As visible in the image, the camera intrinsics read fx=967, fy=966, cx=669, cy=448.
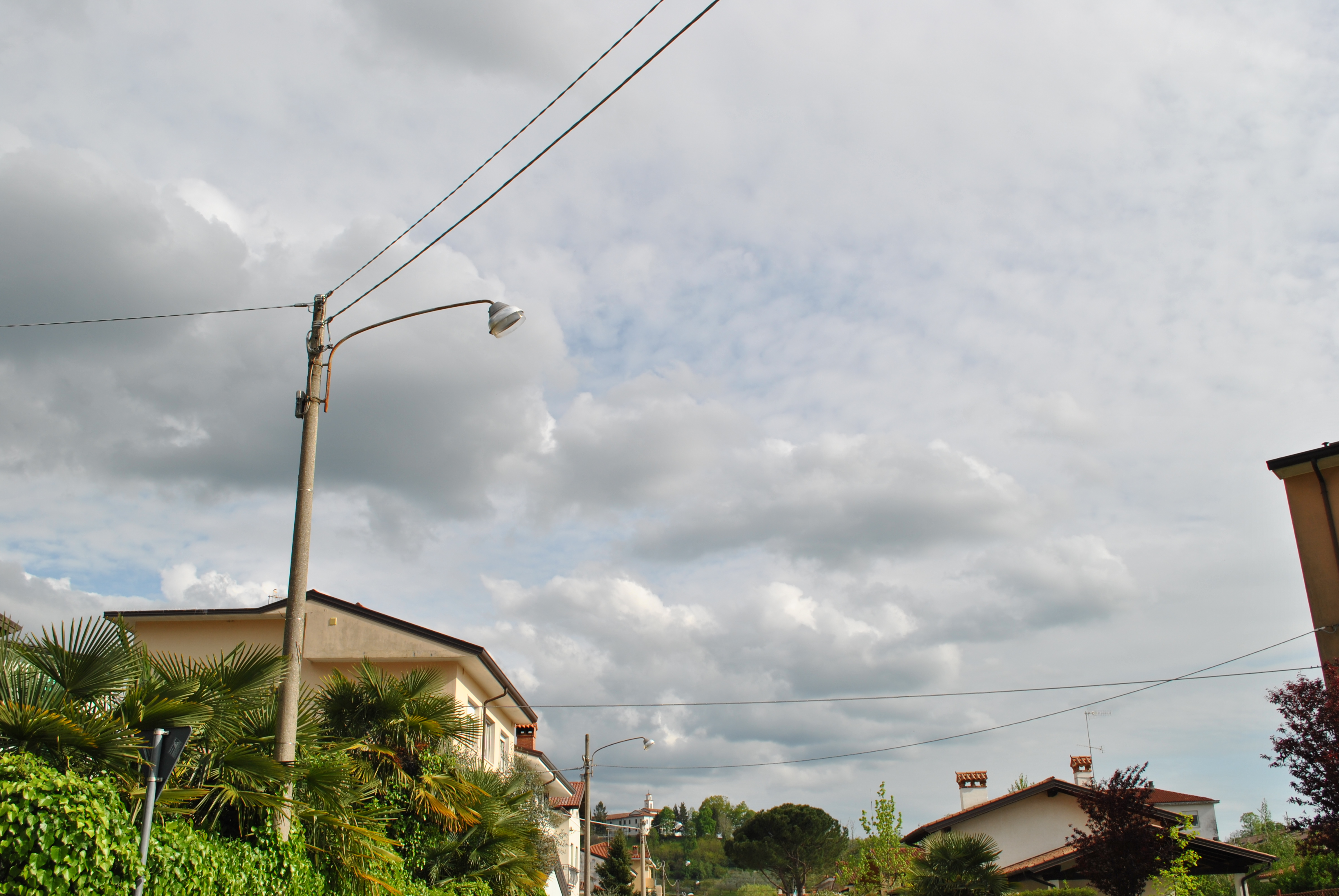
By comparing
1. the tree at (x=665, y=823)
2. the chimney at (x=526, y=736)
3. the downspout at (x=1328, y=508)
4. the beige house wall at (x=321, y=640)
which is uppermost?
the downspout at (x=1328, y=508)

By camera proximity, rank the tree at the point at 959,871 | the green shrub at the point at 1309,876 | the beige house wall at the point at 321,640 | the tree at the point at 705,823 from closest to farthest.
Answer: the green shrub at the point at 1309,876
the tree at the point at 959,871
the beige house wall at the point at 321,640
the tree at the point at 705,823

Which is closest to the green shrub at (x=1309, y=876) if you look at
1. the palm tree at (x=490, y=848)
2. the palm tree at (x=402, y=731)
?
the palm tree at (x=490, y=848)

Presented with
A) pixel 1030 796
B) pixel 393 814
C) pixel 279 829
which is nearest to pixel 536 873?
pixel 393 814

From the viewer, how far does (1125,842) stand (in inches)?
862

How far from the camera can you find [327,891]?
11164 millimetres

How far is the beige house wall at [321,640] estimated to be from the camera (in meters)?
24.2

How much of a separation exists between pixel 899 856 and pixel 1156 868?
13.2 metres

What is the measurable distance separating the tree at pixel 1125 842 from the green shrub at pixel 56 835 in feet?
69.6

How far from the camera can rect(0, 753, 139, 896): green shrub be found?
21.4 ft

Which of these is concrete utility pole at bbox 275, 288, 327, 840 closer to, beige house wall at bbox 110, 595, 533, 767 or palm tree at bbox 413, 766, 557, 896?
palm tree at bbox 413, 766, 557, 896

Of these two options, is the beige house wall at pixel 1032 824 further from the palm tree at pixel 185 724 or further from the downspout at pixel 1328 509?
the palm tree at pixel 185 724

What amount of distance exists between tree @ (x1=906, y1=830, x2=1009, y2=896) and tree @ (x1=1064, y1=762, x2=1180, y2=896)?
2.35 metres

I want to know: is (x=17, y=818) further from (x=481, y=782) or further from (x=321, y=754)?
(x=481, y=782)

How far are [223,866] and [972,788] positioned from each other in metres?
35.4
